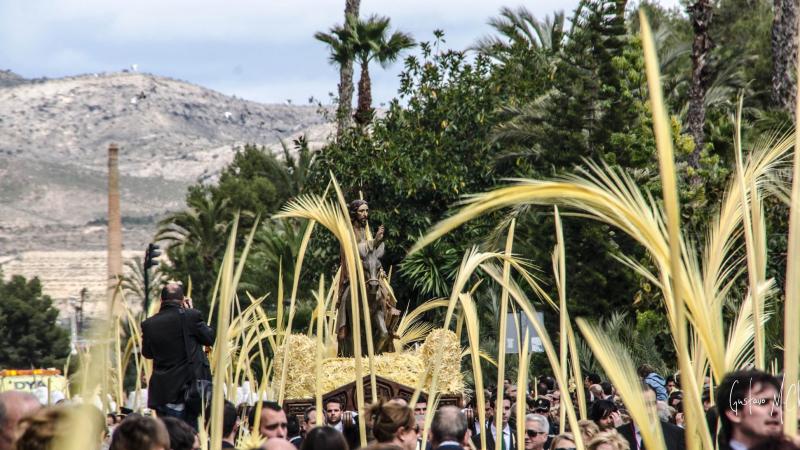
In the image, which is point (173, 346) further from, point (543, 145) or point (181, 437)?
point (543, 145)

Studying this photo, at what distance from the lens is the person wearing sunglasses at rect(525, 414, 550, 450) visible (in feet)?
27.3

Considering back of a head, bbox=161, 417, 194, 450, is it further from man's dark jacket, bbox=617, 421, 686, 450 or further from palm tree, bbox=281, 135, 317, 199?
palm tree, bbox=281, 135, 317, 199

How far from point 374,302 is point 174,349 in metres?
7.09

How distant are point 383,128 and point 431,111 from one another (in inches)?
53.6

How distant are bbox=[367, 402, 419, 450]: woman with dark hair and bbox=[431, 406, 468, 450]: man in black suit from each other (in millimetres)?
98

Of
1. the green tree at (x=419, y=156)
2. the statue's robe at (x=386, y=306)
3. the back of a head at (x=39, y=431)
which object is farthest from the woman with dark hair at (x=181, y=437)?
the green tree at (x=419, y=156)

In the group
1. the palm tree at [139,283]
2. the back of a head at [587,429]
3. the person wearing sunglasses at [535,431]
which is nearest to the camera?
the back of a head at [587,429]

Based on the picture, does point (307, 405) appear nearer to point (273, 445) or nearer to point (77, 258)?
point (273, 445)

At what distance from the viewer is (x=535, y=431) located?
8.34 metres

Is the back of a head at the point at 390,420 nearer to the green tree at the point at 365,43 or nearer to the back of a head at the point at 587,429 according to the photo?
the back of a head at the point at 587,429

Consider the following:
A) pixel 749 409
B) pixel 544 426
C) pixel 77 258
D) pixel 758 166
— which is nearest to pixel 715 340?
pixel 749 409

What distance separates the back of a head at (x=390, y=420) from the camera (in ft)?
19.1

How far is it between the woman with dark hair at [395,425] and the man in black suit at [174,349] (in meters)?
2.89

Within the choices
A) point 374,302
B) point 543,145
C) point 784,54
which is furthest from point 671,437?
point 543,145
